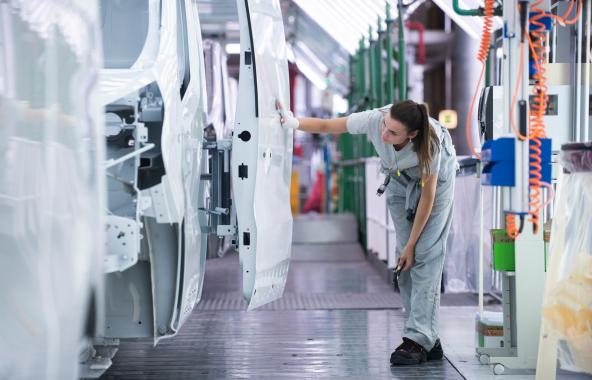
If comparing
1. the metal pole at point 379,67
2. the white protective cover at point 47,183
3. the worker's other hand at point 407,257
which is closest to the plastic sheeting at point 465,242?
the worker's other hand at point 407,257

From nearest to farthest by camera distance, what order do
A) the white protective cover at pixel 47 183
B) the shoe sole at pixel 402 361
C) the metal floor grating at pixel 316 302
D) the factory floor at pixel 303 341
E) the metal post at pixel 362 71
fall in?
the white protective cover at pixel 47 183
the factory floor at pixel 303 341
the shoe sole at pixel 402 361
the metal floor grating at pixel 316 302
the metal post at pixel 362 71

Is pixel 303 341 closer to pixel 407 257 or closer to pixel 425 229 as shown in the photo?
pixel 407 257

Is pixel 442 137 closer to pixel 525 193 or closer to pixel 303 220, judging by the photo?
pixel 525 193

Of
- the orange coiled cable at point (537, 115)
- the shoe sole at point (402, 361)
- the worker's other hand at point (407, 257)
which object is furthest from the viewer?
the worker's other hand at point (407, 257)

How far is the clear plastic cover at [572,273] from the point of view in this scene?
385cm

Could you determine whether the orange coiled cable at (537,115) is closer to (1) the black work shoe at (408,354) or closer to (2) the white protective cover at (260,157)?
(1) the black work shoe at (408,354)

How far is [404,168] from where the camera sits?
187 inches

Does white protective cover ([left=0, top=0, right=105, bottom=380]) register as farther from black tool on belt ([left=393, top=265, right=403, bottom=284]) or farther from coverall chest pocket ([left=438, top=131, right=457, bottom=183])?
coverall chest pocket ([left=438, top=131, right=457, bottom=183])

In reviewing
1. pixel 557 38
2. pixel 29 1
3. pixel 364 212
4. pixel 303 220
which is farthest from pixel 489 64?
pixel 29 1

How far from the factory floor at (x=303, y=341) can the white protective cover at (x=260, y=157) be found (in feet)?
1.57

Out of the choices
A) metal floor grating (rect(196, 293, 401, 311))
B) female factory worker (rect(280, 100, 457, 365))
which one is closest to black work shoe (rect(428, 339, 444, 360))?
female factory worker (rect(280, 100, 457, 365))

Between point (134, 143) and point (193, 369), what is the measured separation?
59.8 inches

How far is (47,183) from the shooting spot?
9.58 feet

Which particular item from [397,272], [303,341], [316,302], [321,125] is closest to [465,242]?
[316,302]
